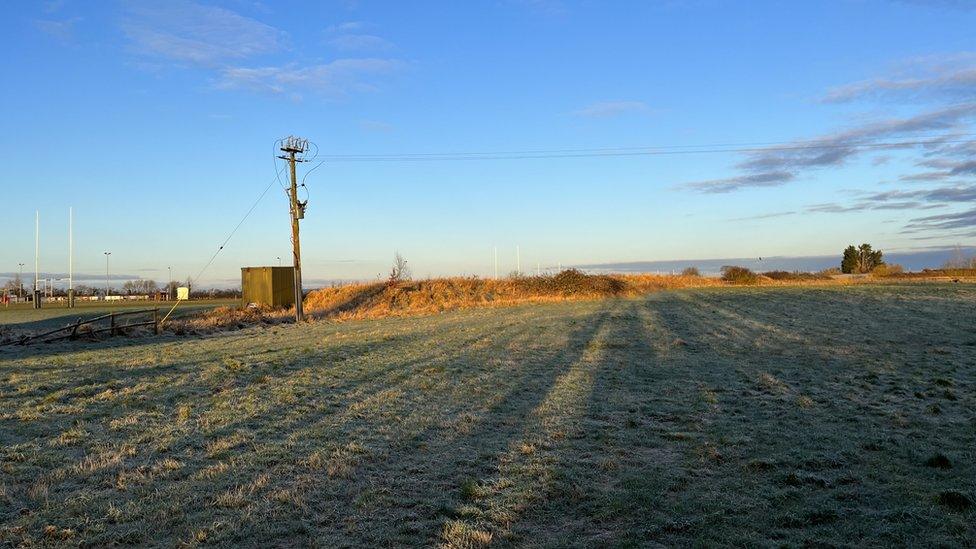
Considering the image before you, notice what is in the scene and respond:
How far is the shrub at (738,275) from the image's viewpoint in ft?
240

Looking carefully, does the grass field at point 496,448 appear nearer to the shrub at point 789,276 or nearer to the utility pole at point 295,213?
the utility pole at point 295,213

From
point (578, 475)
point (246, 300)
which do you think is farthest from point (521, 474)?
point (246, 300)

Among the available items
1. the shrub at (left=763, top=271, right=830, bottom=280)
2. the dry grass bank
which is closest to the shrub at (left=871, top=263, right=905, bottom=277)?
the shrub at (left=763, top=271, right=830, bottom=280)

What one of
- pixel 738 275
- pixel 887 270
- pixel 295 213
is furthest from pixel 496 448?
pixel 887 270

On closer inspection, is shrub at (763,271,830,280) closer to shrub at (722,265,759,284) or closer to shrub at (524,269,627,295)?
shrub at (722,265,759,284)

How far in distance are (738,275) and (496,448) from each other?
7348 centimetres

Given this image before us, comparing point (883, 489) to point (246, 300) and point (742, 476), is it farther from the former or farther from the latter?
point (246, 300)

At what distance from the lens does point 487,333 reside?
2202 centimetres

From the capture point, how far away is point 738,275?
75.2 meters

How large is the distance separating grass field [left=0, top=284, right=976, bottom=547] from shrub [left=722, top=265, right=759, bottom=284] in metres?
59.9

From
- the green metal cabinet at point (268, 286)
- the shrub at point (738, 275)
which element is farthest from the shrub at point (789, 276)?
the green metal cabinet at point (268, 286)

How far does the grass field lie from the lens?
5.04 m

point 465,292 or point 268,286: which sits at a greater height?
point 268,286

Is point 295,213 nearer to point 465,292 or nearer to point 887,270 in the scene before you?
point 465,292
